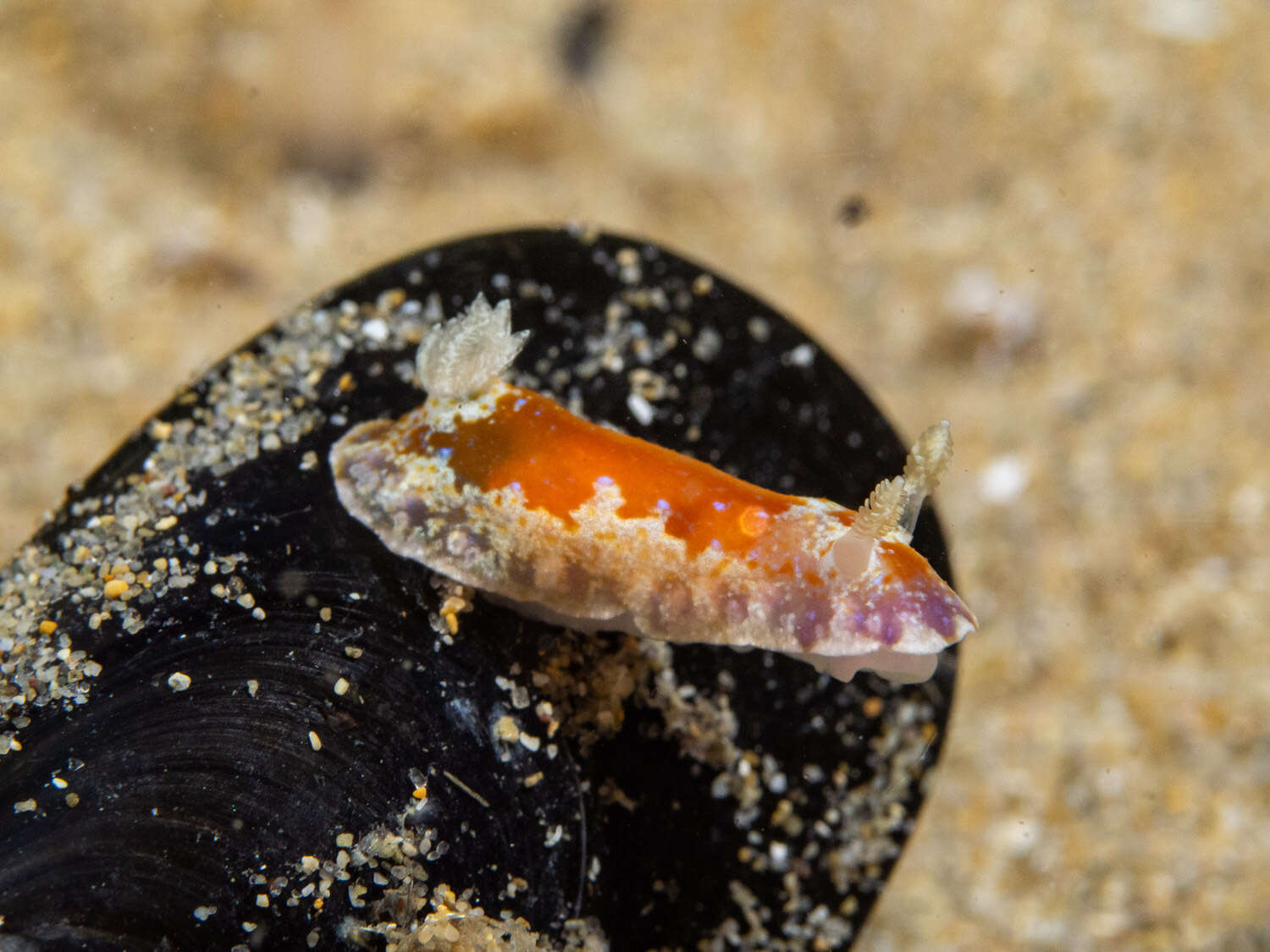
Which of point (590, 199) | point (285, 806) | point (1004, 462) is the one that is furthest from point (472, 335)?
point (1004, 462)

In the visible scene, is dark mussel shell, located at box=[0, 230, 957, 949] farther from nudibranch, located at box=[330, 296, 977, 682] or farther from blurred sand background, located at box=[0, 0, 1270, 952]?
blurred sand background, located at box=[0, 0, 1270, 952]

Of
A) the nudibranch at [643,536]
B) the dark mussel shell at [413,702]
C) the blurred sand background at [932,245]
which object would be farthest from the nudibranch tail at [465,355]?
the blurred sand background at [932,245]

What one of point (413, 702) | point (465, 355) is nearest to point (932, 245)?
point (465, 355)

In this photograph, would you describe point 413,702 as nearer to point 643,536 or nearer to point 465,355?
point 643,536

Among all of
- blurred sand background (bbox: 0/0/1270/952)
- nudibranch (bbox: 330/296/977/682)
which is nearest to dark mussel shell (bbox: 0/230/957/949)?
nudibranch (bbox: 330/296/977/682)

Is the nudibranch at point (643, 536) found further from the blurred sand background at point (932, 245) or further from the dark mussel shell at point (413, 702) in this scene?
the blurred sand background at point (932, 245)

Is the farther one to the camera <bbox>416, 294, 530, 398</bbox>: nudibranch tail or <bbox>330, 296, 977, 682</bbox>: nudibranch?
<bbox>416, 294, 530, 398</bbox>: nudibranch tail

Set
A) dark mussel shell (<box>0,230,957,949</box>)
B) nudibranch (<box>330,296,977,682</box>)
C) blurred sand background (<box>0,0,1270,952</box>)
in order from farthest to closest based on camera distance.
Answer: blurred sand background (<box>0,0,1270,952</box>) → nudibranch (<box>330,296,977,682</box>) → dark mussel shell (<box>0,230,957,949</box>)
